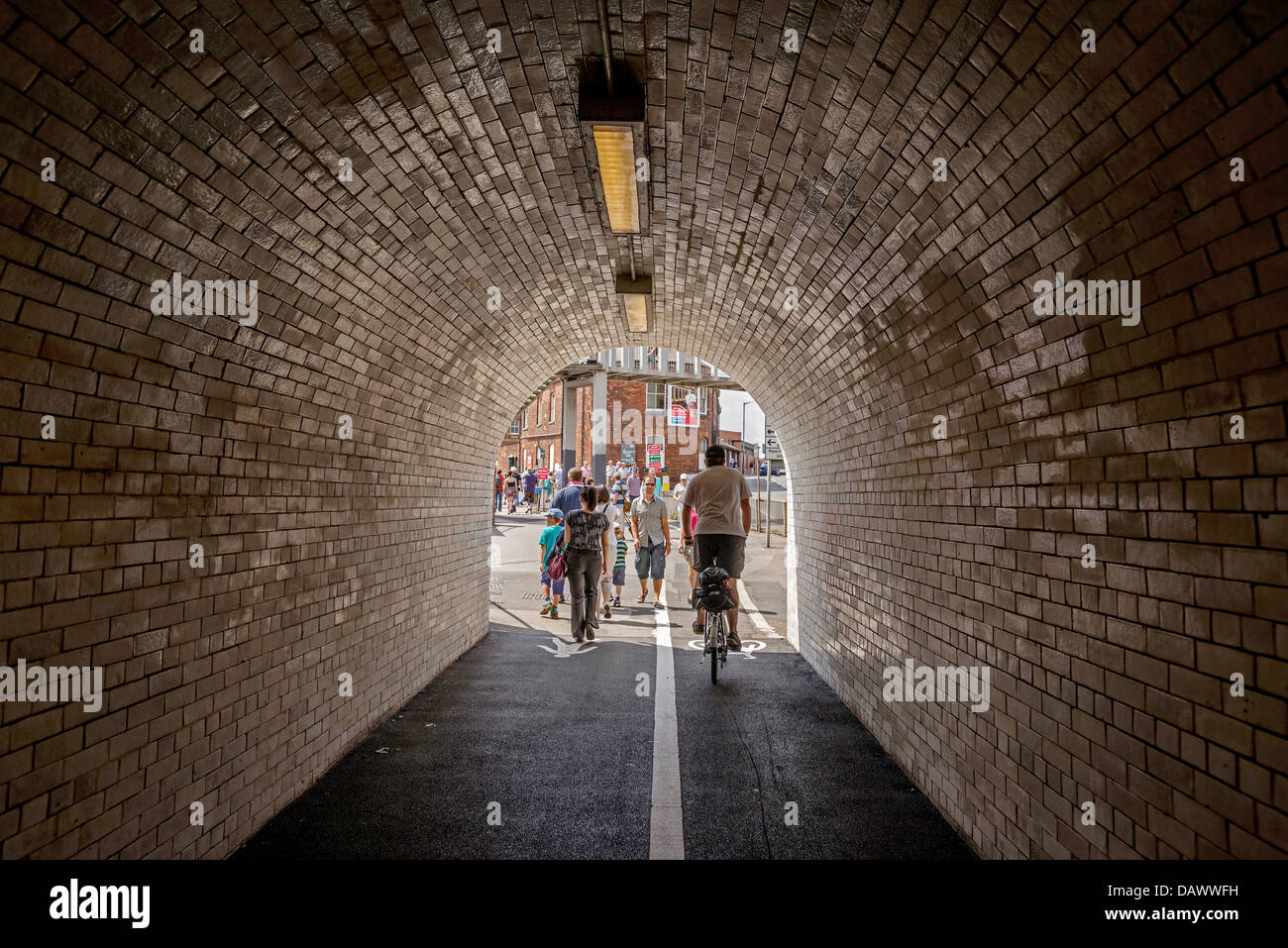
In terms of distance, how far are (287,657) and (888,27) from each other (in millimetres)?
4960

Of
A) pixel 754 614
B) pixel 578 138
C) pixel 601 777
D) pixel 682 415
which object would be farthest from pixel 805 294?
pixel 682 415

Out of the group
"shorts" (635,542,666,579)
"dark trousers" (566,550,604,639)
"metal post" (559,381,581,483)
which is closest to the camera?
"dark trousers" (566,550,604,639)

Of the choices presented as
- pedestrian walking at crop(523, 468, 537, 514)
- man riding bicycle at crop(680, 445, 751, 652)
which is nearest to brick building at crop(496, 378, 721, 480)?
pedestrian walking at crop(523, 468, 537, 514)

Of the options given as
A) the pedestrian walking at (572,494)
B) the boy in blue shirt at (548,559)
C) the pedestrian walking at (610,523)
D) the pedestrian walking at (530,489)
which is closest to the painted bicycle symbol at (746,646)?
the pedestrian walking at (610,523)

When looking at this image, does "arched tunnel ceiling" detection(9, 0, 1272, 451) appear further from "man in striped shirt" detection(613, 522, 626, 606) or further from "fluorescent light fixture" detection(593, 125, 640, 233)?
"man in striped shirt" detection(613, 522, 626, 606)

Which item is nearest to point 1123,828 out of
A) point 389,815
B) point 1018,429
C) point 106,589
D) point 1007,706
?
point 1007,706

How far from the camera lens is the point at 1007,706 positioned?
11.8 feet

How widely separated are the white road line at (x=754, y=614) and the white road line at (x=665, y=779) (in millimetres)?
2650

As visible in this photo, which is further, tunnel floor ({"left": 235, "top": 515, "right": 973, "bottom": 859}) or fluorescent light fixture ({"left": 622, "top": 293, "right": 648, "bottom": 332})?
fluorescent light fixture ({"left": 622, "top": 293, "right": 648, "bottom": 332})

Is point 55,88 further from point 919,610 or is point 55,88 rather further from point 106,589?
point 919,610

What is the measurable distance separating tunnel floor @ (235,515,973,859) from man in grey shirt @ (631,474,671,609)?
11.6 ft

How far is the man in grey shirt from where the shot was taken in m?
11.4

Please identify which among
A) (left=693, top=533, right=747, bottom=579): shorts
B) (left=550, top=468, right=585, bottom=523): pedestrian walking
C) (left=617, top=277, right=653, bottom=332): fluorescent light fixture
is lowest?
(left=693, top=533, right=747, bottom=579): shorts
